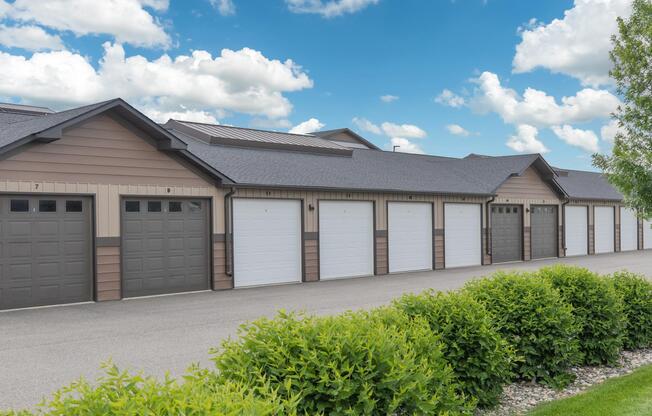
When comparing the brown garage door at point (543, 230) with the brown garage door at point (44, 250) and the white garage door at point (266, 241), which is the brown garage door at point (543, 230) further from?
the brown garage door at point (44, 250)

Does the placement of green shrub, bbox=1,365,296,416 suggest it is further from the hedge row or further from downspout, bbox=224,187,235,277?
downspout, bbox=224,187,235,277

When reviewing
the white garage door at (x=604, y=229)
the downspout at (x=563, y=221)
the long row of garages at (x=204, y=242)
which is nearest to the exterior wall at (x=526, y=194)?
the long row of garages at (x=204, y=242)

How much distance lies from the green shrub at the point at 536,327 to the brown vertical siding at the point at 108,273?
9600 millimetres

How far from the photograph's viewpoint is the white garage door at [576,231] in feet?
88.9

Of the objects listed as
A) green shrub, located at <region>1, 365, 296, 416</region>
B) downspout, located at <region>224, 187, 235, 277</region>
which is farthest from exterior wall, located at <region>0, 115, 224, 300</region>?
green shrub, located at <region>1, 365, 296, 416</region>

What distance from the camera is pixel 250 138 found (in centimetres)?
2102

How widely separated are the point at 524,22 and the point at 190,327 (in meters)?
14.0

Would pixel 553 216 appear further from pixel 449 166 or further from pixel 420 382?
pixel 420 382

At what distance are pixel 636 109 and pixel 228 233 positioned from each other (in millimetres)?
10039

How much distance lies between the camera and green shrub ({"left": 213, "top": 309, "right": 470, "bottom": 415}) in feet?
11.6

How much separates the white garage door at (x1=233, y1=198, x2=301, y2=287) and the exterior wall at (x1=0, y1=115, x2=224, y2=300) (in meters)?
2.01

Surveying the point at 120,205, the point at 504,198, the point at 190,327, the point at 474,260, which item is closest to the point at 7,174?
the point at 120,205

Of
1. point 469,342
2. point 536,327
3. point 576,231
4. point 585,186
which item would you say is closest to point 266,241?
point 536,327

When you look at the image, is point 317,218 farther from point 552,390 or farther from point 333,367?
point 333,367
